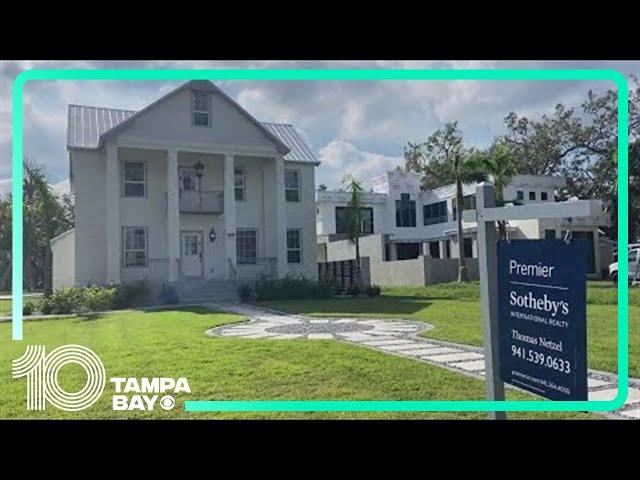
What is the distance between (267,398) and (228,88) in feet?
6.50

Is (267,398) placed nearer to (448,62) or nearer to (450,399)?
(450,399)

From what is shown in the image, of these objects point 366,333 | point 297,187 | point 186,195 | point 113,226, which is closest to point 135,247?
point 113,226

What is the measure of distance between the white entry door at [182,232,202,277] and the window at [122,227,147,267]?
29 centimetres

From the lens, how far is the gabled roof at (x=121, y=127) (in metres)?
3.47

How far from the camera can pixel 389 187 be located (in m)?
3.79

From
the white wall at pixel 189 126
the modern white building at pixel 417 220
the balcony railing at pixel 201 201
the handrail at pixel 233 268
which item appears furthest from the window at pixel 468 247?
the balcony railing at pixel 201 201

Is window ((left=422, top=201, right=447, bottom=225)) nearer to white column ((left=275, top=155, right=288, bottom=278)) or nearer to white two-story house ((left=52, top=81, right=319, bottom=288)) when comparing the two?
white two-story house ((left=52, top=81, right=319, bottom=288))

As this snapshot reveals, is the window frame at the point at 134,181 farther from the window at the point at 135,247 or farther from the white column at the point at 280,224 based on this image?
the white column at the point at 280,224

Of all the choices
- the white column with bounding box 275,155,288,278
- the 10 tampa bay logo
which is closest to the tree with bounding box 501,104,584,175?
the white column with bounding box 275,155,288,278

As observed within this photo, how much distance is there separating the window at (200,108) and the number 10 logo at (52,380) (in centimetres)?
174

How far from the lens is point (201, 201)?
162 inches

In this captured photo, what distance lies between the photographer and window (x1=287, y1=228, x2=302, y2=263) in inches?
A: 165
